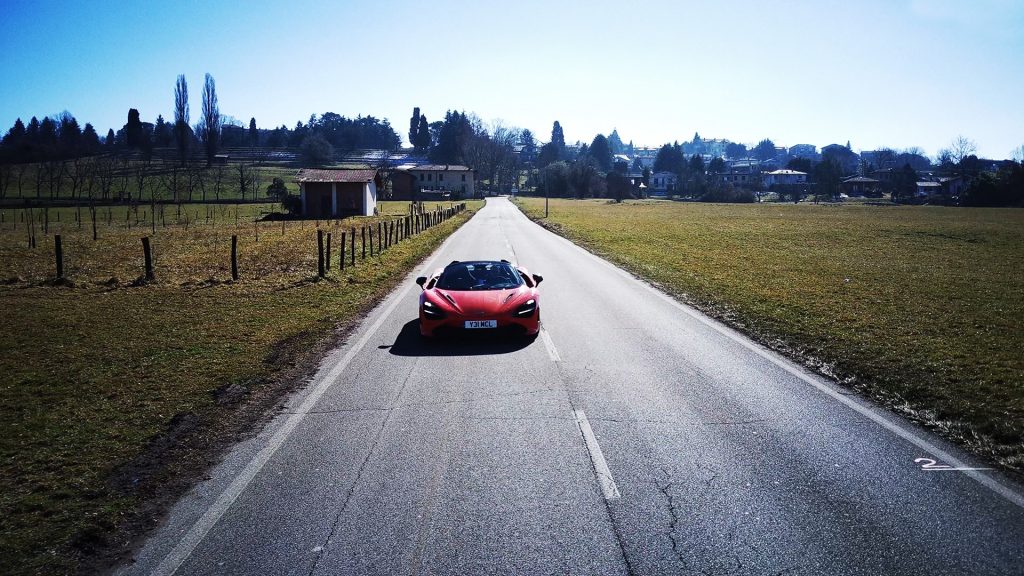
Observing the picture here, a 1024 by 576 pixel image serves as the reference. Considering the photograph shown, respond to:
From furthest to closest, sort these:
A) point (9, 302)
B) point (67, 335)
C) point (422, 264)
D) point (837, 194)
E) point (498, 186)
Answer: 1. point (498, 186)
2. point (837, 194)
3. point (422, 264)
4. point (9, 302)
5. point (67, 335)

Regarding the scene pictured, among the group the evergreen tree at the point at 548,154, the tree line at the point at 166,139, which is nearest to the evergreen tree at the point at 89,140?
the tree line at the point at 166,139

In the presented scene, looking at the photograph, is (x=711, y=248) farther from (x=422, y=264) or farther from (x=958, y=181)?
(x=958, y=181)

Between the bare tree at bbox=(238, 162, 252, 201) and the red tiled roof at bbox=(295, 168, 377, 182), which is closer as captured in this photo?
the red tiled roof at bbox=(295, 168, 377, 182)

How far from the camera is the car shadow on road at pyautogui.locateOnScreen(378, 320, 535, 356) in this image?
920 centimetres

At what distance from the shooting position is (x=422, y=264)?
72.6 ft

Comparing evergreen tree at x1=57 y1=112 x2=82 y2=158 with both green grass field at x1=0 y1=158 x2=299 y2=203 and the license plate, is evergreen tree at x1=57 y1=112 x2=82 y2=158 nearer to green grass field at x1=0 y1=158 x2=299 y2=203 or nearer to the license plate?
green grass field at x1=0 y1=158 x2=299 y2=203

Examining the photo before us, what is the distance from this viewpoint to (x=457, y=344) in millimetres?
9758

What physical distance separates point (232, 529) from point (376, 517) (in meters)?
0.99

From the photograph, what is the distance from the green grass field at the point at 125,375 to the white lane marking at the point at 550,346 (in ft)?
11.7

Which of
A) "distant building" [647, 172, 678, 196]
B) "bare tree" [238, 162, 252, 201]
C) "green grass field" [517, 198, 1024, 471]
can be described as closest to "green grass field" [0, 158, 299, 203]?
"bare tree" [238, 162, 252, 201]

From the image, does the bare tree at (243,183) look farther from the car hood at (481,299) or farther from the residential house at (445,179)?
the car hood at (481,299)

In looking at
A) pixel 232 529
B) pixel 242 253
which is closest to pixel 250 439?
pixel 232 529

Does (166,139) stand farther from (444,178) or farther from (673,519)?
(673,519)

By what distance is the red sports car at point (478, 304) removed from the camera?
31.0 ft
